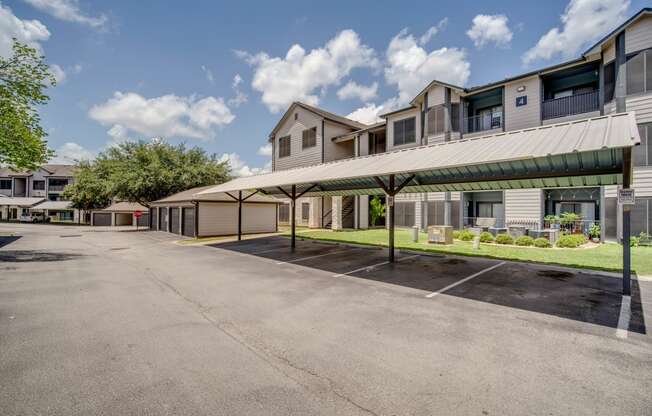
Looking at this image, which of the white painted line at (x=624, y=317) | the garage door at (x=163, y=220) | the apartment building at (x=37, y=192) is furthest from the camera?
the apartment building at (x=37, y=192)

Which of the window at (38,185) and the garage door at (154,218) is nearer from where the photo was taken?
the garage door at (154,218)

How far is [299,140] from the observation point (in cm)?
2772

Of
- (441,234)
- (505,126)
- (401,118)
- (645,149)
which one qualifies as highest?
(401,118)

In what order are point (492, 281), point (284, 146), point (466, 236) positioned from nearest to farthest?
point (492, 281) < point (466, 236) < point (284, 146)

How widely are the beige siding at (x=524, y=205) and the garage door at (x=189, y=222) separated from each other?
21957mm

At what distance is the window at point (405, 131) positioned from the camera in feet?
74.3

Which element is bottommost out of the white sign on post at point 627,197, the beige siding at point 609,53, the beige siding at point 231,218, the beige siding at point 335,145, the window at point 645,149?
the beige siding at point 231,218

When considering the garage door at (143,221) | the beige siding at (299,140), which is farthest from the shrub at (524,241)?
the garage door at (143,221)

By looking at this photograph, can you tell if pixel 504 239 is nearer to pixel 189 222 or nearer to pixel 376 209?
pixel 376 209

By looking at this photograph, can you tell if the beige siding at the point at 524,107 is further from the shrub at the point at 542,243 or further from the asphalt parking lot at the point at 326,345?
the asphalt parking lot at the point at 326,345

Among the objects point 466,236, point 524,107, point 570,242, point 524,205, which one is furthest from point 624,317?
point 524,107

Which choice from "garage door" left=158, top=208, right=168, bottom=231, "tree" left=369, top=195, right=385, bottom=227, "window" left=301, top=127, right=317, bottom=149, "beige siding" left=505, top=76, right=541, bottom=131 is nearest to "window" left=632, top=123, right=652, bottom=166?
"beige siding" left=505, top=76, right=541, bottom=131

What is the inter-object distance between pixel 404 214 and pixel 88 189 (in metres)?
36.9

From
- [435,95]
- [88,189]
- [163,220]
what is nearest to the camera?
[435,95]
